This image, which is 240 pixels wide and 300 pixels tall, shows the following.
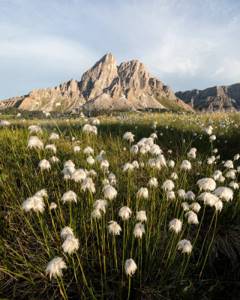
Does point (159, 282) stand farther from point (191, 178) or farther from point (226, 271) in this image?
point (191, 178)

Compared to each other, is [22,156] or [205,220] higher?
[22,156]

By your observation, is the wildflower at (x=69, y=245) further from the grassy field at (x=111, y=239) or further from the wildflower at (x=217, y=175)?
the wildflower at (x=217, y=175)

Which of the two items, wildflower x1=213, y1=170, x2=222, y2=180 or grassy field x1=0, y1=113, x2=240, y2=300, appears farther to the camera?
wildflower x1=213, y1=170, x2=222, y2=180

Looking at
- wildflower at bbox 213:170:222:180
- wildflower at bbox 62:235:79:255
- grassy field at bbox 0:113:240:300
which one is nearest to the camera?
wildflower at bbox 62:235:79:255

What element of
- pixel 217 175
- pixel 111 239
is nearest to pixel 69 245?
pixel 111 239

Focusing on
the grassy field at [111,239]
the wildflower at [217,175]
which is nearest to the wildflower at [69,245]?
the grassy field at [111,239]

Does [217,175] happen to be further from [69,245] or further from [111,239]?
[69,245]

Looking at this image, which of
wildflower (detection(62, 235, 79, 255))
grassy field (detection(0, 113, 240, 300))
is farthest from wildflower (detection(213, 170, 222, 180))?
wildflower (detection(62, 235, 79, 255))

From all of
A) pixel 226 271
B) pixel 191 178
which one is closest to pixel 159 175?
pixel 191 178

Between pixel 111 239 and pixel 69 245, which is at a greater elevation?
pixel 69 245

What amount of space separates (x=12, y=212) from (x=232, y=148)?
6.72 metres

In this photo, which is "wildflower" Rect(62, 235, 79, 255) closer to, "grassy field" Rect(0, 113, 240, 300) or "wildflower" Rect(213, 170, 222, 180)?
"grassy field" Rect(0, 113, 240, 300)

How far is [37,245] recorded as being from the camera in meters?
4.19

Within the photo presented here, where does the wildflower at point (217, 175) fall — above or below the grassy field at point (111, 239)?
above
